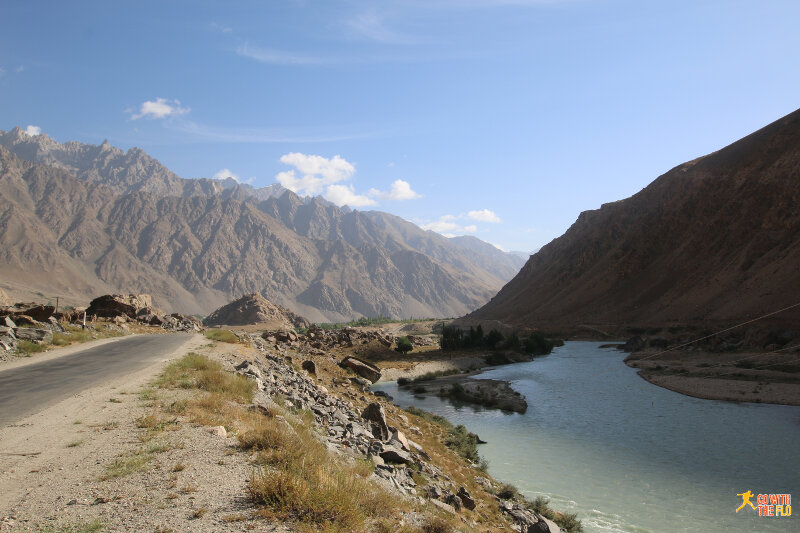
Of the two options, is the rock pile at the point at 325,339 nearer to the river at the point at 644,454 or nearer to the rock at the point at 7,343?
the river at the point at 644,454

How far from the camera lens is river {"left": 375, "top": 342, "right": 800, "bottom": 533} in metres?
13.3

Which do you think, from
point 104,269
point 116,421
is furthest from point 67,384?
point 104,269

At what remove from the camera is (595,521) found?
41.6ft

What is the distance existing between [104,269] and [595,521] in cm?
21263

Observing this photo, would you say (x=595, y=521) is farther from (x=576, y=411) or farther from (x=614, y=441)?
(x=576, y=411)

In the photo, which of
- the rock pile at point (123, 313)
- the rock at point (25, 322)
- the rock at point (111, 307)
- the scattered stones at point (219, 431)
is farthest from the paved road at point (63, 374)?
the rock at point (111, 307)

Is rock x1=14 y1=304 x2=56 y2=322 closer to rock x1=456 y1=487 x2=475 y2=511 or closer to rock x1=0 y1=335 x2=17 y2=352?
rock x1=0 y1=335 x2=17 y2=352

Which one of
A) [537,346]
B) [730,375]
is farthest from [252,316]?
[730,375]

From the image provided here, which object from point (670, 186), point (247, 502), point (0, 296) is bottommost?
point (247, 502)

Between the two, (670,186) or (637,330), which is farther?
(670,186)

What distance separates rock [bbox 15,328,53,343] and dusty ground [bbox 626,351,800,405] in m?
35.3

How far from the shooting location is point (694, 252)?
83.1 meters

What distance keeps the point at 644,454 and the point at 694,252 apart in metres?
78.2

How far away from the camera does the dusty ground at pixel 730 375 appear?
27.5m
